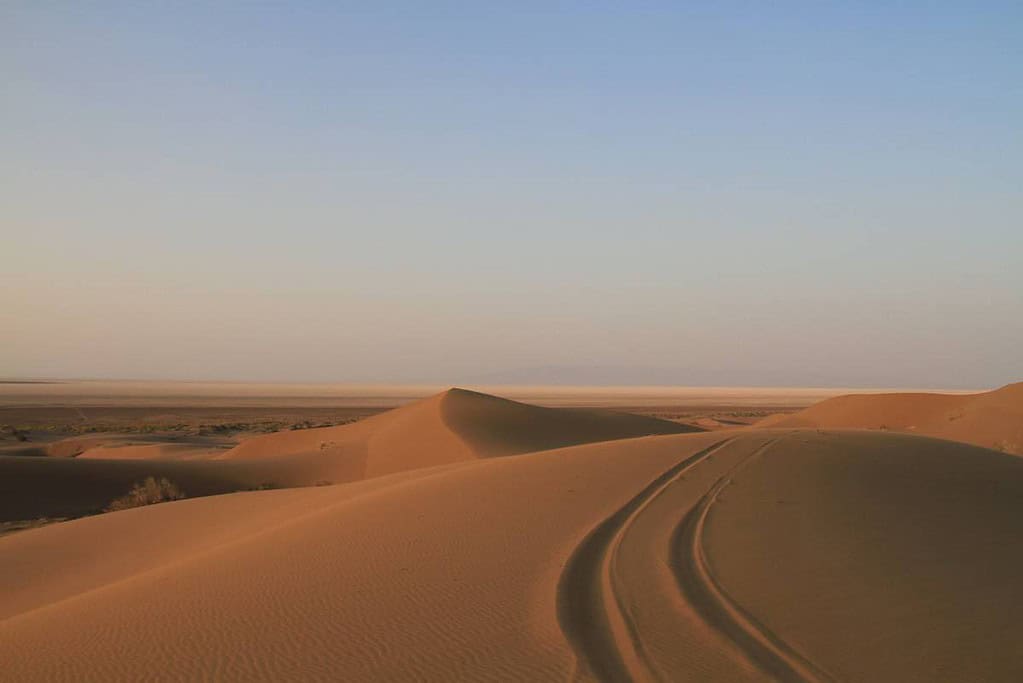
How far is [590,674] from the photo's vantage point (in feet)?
17.0

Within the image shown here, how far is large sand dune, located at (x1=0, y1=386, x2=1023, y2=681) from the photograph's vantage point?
565cm

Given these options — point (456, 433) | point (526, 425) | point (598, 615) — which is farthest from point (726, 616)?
point (526, 425)

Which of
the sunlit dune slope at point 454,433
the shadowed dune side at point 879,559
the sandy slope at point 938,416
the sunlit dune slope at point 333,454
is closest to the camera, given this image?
the shadowed dune side at point 879,559

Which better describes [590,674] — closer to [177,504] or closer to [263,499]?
[263,499]

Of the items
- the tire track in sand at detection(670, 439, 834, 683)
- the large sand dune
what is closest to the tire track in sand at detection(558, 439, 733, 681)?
the large sand dune

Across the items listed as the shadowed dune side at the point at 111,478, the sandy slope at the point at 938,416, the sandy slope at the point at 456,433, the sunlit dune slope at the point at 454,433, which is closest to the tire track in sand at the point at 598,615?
the shadowed dune side at the point at 111,478

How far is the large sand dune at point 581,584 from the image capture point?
18.5ft

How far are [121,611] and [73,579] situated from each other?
546cm

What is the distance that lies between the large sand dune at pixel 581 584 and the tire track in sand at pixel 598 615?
24 mm

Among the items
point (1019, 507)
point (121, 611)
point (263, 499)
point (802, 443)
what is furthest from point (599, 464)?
point (121, 611)

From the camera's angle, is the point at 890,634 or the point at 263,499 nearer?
the point at 890,634

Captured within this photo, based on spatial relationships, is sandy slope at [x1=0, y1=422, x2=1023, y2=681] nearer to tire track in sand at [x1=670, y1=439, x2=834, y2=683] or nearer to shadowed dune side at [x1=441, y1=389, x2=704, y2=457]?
tire track in sand at [x1=670, y1=439, x2=834, y2=683]

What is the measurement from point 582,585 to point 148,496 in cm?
1695

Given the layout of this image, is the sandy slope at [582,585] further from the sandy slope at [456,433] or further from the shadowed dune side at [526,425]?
the shadowed dune side at [526,425]
